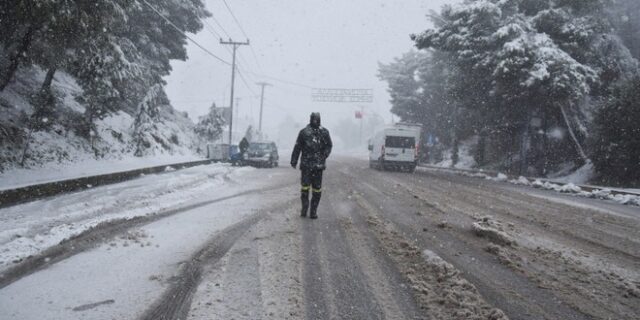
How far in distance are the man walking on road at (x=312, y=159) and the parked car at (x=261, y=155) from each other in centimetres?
1639

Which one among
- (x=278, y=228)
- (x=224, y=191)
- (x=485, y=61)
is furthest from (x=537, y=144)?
(x=278, y=228)

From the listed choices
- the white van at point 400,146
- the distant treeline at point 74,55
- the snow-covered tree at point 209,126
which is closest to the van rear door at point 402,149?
the white van at point 400,146

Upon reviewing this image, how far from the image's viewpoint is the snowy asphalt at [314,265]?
332cm

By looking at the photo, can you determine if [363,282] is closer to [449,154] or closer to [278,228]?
[278,228]

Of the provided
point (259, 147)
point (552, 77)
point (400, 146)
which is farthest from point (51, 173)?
point (552, 77)

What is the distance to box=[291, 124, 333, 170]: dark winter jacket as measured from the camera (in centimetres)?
737

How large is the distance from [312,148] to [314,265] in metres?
3.28

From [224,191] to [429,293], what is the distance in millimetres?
8367

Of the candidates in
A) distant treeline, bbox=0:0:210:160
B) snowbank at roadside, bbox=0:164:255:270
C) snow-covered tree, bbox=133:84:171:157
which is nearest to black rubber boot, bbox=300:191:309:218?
snowbank at roadside, bbox=0:164:255:270

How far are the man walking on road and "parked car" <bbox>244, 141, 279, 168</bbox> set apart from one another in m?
16.4

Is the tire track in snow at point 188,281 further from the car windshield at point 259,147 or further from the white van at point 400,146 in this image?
the car windshield at point 259,147

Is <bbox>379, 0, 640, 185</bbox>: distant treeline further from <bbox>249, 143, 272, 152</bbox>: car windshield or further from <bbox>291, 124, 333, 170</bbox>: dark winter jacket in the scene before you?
<bbox>291, 124, 333, 170</bbox>: dark winter jacket

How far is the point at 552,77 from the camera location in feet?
60.8

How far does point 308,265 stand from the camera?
14.6 ft
